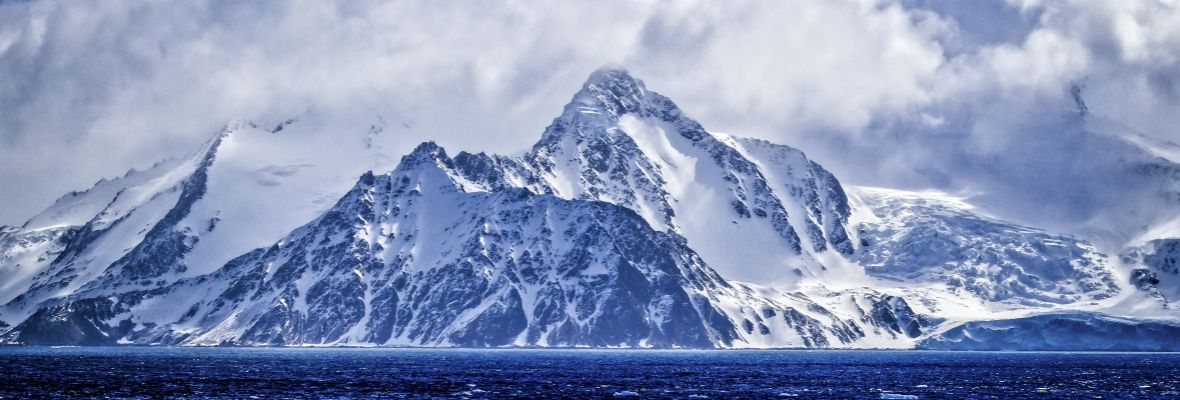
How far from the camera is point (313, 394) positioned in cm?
19100

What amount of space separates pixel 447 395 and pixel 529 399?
12.6 metres

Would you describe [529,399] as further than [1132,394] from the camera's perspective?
No

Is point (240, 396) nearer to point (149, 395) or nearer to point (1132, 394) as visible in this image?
point (149, 395)

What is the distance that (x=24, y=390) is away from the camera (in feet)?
624

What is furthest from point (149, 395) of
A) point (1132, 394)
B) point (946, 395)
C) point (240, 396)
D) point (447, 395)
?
point (1132, 394)

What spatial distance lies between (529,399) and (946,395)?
2316 inches

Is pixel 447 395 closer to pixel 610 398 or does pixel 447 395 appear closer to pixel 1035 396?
pixel 610 398

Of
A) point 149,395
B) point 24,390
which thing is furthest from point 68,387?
point 149,395

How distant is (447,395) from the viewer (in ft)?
628

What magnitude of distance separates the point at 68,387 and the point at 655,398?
3222 inches

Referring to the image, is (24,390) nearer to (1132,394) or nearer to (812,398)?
(812,398)

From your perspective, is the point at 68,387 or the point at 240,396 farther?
the point at 68,387

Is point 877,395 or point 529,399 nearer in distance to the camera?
point 529,399

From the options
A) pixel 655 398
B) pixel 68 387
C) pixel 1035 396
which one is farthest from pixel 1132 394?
pixel 68 387
